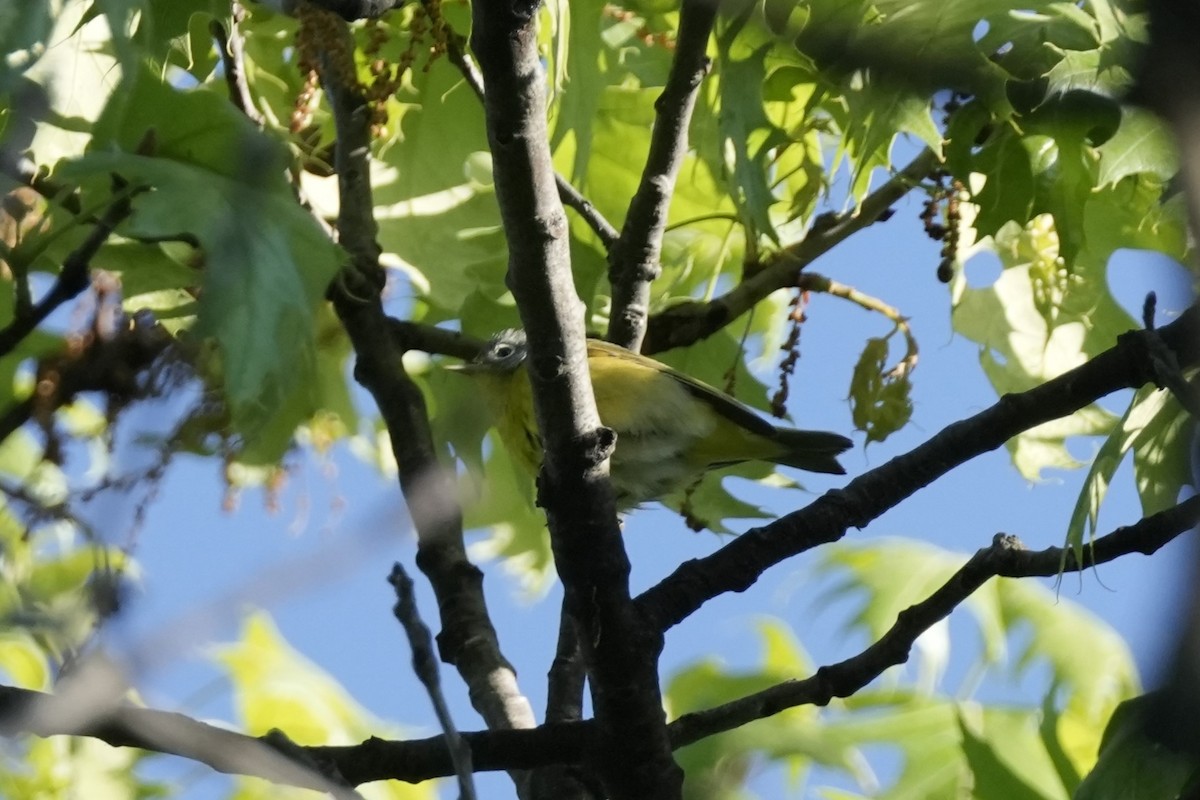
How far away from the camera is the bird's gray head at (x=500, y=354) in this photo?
11.7 ft

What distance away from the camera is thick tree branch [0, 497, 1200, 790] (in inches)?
73.5

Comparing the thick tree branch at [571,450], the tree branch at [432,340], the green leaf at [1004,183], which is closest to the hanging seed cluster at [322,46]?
the tree branch at [432,340]

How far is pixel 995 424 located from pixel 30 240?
1.62 m

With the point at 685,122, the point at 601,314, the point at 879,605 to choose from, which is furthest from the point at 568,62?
the point at 879,605

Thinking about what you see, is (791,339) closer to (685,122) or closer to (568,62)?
(685,122)

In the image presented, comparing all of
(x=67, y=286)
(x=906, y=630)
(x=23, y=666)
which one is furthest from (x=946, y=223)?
(x=23, y=666)

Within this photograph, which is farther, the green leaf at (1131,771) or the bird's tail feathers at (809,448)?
the bird's tail feathers at (809,448)

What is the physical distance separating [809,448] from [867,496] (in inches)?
75.9

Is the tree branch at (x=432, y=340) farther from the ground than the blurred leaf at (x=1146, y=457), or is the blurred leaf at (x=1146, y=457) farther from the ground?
the tree branch at (x=432, y=340)

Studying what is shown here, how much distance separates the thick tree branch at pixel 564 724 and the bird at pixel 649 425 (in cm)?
147

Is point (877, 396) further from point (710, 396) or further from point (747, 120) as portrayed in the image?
point (747, 120)

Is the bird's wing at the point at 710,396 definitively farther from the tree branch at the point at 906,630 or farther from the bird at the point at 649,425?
the tree branch at the point at 906,630

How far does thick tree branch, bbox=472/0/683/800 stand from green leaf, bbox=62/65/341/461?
32 cm

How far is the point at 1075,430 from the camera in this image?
351cm
